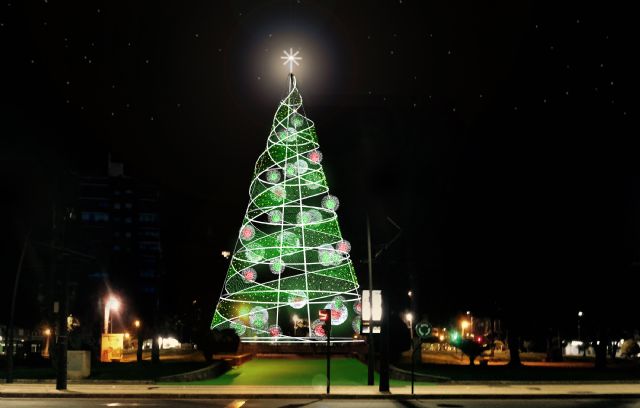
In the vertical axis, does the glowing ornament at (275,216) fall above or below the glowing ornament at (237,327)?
above

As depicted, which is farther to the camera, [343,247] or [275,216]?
[343,247]

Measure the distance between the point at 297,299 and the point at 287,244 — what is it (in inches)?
132

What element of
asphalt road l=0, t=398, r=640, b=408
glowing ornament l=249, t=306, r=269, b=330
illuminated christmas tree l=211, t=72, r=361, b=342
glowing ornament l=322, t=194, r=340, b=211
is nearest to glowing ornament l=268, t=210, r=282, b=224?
illuminated christmas tree l=211, t=72, r=361, b=342

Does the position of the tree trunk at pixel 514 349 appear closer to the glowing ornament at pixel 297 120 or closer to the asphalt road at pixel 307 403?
the glowing ornament at pixel 297 120

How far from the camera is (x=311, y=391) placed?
1075 inches

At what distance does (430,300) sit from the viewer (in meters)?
58.0

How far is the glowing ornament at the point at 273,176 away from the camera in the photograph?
49.4m

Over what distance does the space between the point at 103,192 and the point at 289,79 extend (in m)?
125

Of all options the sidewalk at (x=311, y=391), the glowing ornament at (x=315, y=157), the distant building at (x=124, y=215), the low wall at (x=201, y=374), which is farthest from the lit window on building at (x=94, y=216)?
the sidewalk at (x=311, y=391)

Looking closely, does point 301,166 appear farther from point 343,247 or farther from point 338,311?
point 338,311

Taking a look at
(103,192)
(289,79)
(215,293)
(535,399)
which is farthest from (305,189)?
(103,192)

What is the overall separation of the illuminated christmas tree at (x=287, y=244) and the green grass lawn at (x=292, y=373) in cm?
309

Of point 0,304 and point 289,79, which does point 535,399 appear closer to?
point 289,79

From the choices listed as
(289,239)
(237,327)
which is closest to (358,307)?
(289,239)
